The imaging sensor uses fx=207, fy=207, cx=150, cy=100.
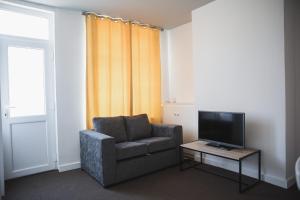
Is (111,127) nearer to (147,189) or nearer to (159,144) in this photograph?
(159,144)

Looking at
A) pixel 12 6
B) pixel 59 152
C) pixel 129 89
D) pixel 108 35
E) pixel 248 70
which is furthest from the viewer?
pixel 129 89

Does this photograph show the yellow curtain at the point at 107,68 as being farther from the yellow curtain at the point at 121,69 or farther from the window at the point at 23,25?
the window at the point at 23,25

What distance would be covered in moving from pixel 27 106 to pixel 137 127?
1.84 m

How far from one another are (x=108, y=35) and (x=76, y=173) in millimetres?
2500

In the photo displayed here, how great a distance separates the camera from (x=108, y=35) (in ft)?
12.8

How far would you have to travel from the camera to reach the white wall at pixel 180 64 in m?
4.37

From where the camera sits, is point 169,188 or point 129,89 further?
point 129,89

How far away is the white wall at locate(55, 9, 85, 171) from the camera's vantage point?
3.45 metres

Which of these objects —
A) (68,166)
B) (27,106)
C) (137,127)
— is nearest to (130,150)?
(137,127)

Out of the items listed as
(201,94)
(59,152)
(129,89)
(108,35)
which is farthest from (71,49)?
(201,94)

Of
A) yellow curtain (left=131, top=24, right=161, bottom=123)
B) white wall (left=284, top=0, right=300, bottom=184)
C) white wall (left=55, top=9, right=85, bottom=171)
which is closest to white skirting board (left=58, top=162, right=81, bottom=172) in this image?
white wall (left=55, top=9, right=85, bottom=171)

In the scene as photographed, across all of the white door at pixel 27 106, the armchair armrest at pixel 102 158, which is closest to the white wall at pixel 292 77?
the armchair armrest at pixel 102 158

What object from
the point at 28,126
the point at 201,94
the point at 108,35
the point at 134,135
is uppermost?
the point at 108,35

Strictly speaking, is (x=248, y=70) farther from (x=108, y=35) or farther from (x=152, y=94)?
(x=108, y=35)
